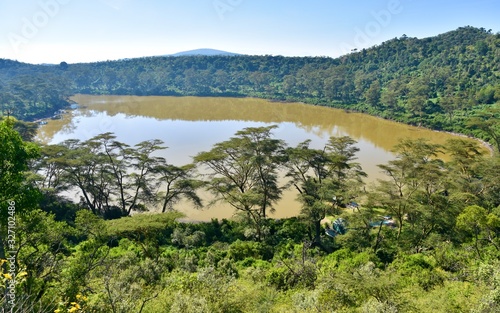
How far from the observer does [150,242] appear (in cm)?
1262

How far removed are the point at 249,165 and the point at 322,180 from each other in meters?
3.62

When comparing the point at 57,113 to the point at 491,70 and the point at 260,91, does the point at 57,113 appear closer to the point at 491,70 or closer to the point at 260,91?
the point at 260,91

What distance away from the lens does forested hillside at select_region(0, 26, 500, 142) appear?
1730 inches

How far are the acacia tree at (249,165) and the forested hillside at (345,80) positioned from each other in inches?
939

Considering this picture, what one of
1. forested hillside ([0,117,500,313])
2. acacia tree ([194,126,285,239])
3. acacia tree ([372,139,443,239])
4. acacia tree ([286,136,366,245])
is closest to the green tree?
forested hillside ([0,117,500,313])

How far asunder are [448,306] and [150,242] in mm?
9797

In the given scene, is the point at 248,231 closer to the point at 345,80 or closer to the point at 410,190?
the point at 410,190

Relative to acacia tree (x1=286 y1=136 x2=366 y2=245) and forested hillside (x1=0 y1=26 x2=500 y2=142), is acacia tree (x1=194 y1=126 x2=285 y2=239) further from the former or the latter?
forested hillside (x1=0 y1=26 x2=500 y2=142)

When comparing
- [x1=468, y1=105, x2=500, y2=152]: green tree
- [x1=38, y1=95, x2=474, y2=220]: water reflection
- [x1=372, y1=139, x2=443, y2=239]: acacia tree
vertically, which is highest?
[x1=468, y1=105, x2=500, y2=152]: green tree

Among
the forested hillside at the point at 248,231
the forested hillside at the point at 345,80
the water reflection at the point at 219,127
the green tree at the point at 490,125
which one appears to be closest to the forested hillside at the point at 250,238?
the forested hillside at the point at 248,231

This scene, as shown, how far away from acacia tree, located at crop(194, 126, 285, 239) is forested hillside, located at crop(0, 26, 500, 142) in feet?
78.3

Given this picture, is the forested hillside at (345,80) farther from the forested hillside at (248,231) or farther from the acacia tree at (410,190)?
the acacia tree at (410,190)

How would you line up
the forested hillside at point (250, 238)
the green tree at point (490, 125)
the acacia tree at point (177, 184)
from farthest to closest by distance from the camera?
the green tree at point (490, 125) < the acacia tree at point (177, 184) < the forested hillside at point (250, 238)

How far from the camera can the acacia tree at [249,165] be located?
16.2 meters
